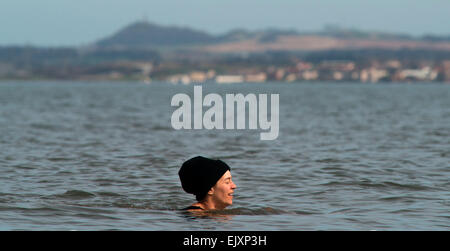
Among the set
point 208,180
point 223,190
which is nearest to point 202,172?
point 208,180

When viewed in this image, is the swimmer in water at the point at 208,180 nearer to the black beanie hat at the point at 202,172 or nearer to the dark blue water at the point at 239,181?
the black beanie hat at the point at 202,172

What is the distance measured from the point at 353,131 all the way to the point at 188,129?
905 cm

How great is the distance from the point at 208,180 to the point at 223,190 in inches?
17.2

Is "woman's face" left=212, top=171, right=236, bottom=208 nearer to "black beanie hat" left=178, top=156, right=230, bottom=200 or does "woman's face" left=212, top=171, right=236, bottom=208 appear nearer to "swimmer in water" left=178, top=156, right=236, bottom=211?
"swimmer in water" left=178, top=156, right=236, bottom=211

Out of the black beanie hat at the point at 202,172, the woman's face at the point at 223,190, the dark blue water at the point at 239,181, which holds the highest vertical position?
the black beanie hat at the point at 202,172

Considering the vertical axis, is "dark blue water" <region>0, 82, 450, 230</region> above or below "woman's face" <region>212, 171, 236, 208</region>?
below

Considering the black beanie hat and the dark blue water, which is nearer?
the black beanie hat

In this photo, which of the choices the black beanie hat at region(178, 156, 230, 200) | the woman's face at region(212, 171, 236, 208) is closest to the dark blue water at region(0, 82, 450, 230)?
the woman's face at region(212, 171, 236, 208)

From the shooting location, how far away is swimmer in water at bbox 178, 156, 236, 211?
1534 cm

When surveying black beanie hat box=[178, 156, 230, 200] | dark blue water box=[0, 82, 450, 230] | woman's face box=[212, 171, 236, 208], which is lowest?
dark blue water box=[0, 82, 450, 230]

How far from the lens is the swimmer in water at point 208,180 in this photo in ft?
50.3

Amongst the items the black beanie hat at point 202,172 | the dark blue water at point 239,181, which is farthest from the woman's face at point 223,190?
the dark blue water at point 239,181
